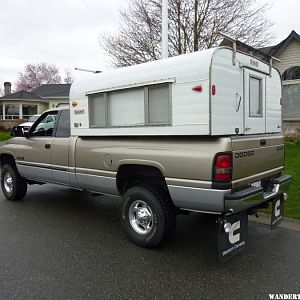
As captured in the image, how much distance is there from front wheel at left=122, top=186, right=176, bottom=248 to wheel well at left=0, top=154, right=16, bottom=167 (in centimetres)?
345

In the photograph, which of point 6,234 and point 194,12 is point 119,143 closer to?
point 6,234

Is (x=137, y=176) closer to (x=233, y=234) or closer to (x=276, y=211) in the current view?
(x=233, y=234)

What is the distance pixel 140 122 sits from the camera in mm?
4551

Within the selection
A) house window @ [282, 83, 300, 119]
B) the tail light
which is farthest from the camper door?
house window @ [282, 83, 300, 119]

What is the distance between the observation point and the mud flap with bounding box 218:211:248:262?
3766 millimetres

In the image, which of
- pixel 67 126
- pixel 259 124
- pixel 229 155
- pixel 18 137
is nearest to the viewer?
pixel 229 155

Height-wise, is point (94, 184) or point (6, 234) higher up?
point (94, 184)

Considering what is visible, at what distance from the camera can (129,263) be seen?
4.09m

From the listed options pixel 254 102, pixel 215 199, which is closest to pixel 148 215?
pixel 215 199

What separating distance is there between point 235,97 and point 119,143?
5.39ft

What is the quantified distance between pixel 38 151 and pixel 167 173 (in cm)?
305

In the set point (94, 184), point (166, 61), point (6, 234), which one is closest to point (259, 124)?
point (166, 61)

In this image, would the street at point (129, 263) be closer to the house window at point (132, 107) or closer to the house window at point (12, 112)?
the house window at point (132, 107)

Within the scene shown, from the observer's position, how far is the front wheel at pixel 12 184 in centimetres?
704
